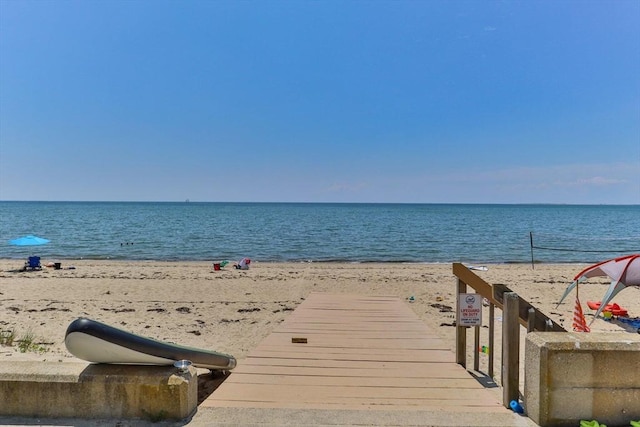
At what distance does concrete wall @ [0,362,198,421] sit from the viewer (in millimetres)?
2754

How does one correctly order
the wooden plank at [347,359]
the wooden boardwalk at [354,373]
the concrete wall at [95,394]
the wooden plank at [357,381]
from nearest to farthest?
the concrete wall at [95,394], the wooden boardwalk at [354,373], the wooden plank at [357,381], the wooden plank at [347,359]

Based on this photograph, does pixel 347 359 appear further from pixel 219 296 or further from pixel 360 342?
pixel 219 296

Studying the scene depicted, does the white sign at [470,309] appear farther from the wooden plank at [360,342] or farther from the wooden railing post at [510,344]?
the wooden railing post at [510,344]

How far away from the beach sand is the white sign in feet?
4.40

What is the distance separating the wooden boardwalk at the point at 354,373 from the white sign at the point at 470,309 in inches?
21.2

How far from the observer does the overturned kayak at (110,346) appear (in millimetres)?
2633

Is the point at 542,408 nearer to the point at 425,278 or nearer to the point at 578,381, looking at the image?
the point at 578,381

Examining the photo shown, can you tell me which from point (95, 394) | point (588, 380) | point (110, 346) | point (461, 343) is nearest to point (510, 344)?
point (588, 380)

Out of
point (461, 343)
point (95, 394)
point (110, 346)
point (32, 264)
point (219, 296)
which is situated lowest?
point (219, 296)

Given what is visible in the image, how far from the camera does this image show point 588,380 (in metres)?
2.68

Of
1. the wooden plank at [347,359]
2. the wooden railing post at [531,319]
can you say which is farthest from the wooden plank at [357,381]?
the wooden railing post at [531,319]

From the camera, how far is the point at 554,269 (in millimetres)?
18562

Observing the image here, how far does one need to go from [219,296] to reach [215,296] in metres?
0.11

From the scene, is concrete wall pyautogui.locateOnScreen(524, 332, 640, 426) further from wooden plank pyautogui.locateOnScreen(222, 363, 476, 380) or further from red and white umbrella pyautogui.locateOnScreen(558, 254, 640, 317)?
red and white umbrella pyautogui.locateOnScreen(558, 254, 640, 317)
